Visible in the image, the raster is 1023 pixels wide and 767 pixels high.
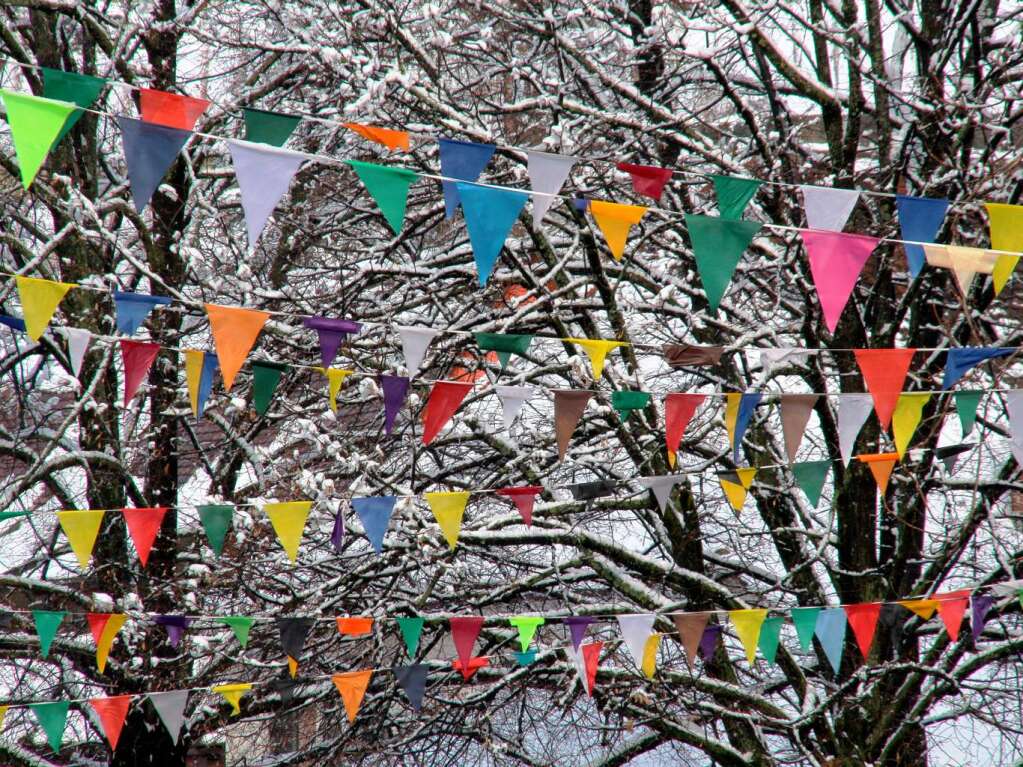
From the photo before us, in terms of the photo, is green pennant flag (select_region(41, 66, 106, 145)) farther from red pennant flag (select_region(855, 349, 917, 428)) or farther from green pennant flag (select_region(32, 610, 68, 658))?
red pennant flag (select_region(855, 349, 917, 428))

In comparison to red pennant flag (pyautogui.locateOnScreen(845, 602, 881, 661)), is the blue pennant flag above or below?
above

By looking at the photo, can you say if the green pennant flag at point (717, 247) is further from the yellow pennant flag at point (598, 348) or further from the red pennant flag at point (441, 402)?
the red pennant flag at point (441, 402)

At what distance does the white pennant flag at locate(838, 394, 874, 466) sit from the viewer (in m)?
4.88

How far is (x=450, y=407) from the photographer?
5074 mm

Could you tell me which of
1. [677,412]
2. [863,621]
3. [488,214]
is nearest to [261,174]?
[488,214]

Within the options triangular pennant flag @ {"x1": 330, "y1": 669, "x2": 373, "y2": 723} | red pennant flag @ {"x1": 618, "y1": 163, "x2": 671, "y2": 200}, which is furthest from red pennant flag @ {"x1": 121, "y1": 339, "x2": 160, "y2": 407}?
red pennant flag @ {"x1": 618, "y1": 163, "x2": 671, "y2": 200}

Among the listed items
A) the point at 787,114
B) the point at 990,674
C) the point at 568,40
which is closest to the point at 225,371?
the point at 568,40

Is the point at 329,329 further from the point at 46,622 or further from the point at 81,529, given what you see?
the point at 46,622

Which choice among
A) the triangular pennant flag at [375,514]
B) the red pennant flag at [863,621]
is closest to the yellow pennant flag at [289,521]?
the triangular pennant flag at [375,514]

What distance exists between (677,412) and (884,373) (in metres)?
0.98

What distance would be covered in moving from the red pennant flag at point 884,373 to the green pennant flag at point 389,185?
2061 millimetres

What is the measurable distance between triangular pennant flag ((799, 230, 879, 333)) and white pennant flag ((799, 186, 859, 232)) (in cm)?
12

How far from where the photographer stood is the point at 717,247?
435cm

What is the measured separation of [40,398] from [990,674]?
7.39 meters
